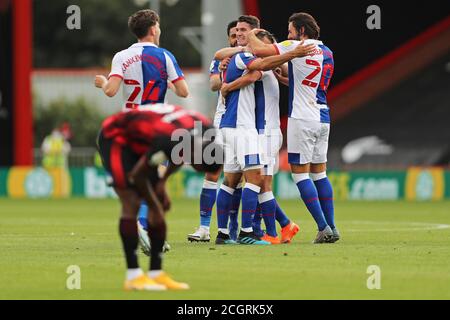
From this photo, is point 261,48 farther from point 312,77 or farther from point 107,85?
point 107,85

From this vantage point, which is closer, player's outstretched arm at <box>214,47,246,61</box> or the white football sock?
the white football sock

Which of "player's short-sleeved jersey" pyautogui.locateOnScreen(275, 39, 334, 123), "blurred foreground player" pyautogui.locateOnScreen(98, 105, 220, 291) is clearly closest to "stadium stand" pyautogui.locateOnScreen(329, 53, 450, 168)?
"player's short-sleeved jersey" pyautogui.locateOnScreen(275, 39, 334, 123)

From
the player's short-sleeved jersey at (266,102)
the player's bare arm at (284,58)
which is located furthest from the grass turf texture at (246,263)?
the player's bare arm at (284,58)

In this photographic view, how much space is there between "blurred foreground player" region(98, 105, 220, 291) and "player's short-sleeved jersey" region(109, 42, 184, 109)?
3.17 metres

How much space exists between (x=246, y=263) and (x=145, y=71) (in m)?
2.56

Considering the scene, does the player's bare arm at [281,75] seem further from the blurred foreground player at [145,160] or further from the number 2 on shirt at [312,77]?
the blurred foreground player at [145,160]

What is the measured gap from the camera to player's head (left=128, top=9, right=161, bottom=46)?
12438mm

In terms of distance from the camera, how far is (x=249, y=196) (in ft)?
44.4

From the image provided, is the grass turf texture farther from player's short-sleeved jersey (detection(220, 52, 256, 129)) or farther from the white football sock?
player's short-sleeved jersey (detection(220, 52, 256, 129))

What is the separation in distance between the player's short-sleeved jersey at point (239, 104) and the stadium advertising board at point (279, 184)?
15.8 metres

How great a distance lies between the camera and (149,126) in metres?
9.30

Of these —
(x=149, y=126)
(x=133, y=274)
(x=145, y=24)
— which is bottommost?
(x=133, y=274)

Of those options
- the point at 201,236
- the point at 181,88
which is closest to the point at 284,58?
the point at 181,88

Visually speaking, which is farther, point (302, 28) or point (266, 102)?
point (266, 102)
